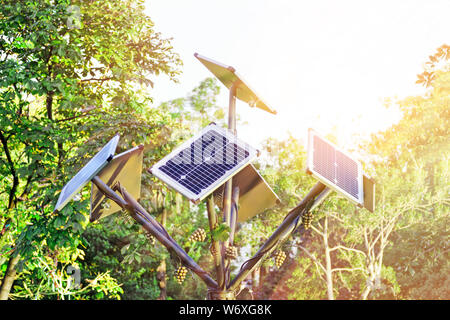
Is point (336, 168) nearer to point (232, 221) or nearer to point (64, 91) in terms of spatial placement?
point (232, 221)

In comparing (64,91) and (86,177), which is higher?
(64,91)

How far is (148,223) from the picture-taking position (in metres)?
3.63

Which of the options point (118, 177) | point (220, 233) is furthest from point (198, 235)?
point (118, 177)

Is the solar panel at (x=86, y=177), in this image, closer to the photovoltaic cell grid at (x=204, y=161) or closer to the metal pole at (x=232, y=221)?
the photovoltaic cell grid at (x=204, y=161)

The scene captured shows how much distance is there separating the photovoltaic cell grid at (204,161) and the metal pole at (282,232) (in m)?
0.56

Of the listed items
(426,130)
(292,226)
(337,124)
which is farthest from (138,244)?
(426,130)

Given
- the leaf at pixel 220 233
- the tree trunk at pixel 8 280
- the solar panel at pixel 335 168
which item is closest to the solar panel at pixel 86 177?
the leaf at pixel 220 233

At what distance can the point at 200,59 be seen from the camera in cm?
419

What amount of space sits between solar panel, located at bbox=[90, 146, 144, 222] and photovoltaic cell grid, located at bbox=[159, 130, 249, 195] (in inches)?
17.8

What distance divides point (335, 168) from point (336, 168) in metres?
0.01

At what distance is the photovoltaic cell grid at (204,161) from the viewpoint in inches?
136

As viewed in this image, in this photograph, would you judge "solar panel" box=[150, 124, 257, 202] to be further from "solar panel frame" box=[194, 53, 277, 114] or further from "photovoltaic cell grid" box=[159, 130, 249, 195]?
"solar panel frame" box=[194, 53, 277, 114]

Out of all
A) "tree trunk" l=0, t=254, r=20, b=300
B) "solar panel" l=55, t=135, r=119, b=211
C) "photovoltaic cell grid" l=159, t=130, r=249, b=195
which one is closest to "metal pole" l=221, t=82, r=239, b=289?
"photovoltaic cell grid" l=159, t=130, r=249, b=195

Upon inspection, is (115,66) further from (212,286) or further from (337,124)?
(337,124)
